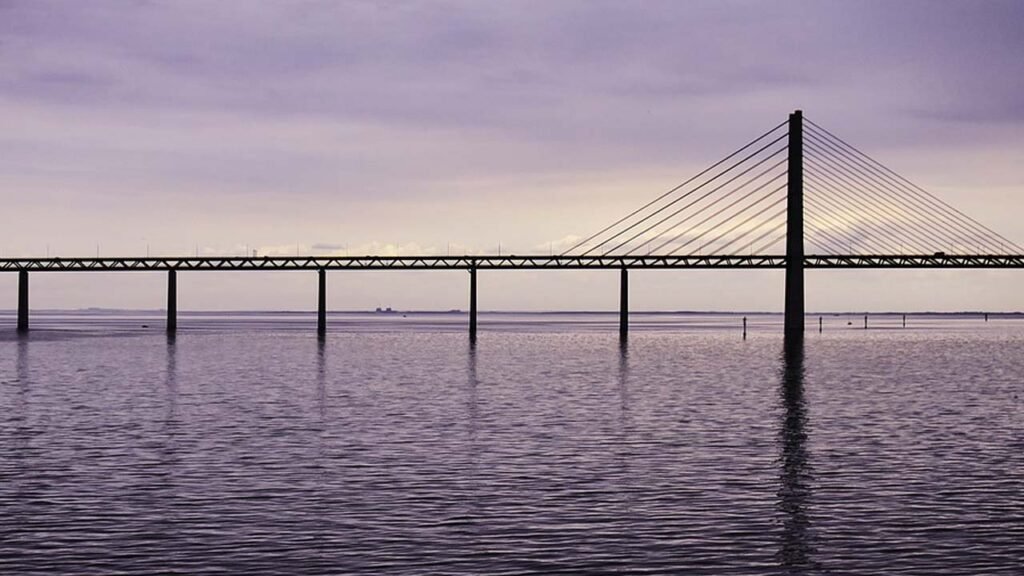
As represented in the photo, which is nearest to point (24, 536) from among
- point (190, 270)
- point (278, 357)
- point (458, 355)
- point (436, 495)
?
point (436, 495)

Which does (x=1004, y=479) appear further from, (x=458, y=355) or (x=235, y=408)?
(x=458, y=355)

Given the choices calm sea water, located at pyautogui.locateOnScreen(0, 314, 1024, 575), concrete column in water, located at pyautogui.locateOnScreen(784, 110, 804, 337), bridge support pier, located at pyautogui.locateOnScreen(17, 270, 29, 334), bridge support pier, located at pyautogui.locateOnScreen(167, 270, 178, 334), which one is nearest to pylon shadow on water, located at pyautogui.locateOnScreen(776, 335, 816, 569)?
calm sea water, located at pyautogui.locateOnScreen(0, 314, 1024, 575)

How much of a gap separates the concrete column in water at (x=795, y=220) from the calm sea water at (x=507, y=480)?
71544 millimetres

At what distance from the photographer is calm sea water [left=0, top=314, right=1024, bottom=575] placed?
18.9 m

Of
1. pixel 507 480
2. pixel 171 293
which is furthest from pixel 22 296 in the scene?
pixel 507 480

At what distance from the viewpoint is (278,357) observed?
89.9 metres

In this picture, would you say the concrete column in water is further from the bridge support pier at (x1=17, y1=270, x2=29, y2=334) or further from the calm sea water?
the bridge support pier at (x1=17, y1=270, x2=29, y2=334)

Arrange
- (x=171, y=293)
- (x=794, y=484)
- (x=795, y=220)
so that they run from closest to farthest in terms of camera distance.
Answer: (x=794, y=484)
(x=795, y=220)
(x=171, y=293)

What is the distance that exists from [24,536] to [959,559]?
14.4m

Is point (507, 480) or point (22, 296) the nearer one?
point (507, 480)

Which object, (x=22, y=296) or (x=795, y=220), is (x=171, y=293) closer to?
(x=22, y=296)

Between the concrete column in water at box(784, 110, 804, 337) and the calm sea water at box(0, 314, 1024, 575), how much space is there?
71.5 m

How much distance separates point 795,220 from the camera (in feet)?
416

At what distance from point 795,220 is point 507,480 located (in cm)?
10521
